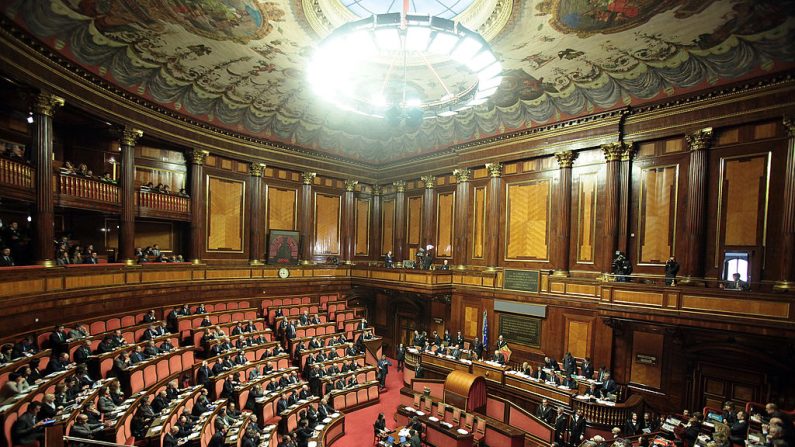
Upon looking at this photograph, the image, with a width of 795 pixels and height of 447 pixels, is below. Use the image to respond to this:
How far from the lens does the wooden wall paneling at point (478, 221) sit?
611 inches

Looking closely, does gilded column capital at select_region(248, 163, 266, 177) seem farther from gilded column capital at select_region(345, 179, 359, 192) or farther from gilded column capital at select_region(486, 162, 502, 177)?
gilded column capital at select_region(486, 162, 502, 177)

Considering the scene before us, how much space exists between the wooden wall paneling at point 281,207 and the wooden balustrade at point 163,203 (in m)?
3.43

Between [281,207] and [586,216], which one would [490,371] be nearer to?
[586,216]

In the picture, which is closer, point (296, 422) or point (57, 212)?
point (296, 422)

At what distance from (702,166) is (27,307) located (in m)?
16.4

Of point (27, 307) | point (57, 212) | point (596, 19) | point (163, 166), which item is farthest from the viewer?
point (163, 166)

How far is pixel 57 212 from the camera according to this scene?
11.3 meters

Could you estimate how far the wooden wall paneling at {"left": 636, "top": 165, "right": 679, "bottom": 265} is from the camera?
36.7ft

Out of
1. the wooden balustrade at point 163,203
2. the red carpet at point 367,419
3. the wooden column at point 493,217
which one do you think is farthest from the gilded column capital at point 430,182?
the wooden balustrade at point 163,203

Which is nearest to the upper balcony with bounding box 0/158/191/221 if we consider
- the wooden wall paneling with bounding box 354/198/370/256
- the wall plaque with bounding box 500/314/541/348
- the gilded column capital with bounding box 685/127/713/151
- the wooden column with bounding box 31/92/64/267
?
the wooden column with bounding box 31/92/64/267

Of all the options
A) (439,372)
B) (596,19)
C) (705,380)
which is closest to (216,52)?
(596,19)

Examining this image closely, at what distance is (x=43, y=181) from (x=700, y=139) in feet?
53.5

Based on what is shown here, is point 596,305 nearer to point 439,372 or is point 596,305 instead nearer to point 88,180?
point 439,372

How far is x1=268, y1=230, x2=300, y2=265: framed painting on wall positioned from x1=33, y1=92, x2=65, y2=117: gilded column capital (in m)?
8.28
